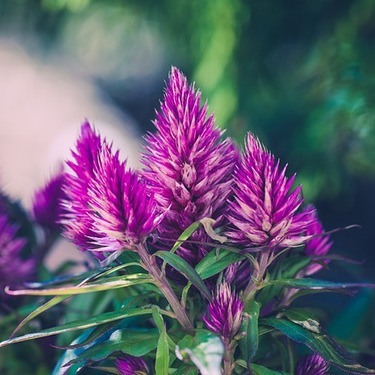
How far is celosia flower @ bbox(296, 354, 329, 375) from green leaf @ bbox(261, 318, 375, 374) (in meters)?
0.02

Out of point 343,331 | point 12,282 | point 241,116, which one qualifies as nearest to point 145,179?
point 12,282

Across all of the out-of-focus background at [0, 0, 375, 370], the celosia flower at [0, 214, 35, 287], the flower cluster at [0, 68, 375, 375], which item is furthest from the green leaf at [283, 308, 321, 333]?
the out-of-focus background at [0, 0, 375, 370]

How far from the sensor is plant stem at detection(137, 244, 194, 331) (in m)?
0.47

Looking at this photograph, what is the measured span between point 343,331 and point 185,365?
0.38 metres

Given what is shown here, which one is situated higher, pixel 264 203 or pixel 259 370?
pixel 264 203

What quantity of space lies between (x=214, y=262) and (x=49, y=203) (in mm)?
307

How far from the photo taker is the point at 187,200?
48cm

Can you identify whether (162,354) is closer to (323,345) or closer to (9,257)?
(323,345)

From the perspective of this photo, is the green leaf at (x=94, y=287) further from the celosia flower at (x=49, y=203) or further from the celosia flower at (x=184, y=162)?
the celosia flower at (x=49, y=203)

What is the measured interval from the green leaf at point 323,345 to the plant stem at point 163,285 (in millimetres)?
72

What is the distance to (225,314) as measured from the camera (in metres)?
0.47

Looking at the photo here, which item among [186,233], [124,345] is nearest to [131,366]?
[124,345]

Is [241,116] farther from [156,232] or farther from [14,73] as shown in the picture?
[14,73]

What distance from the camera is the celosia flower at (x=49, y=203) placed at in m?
0.72
